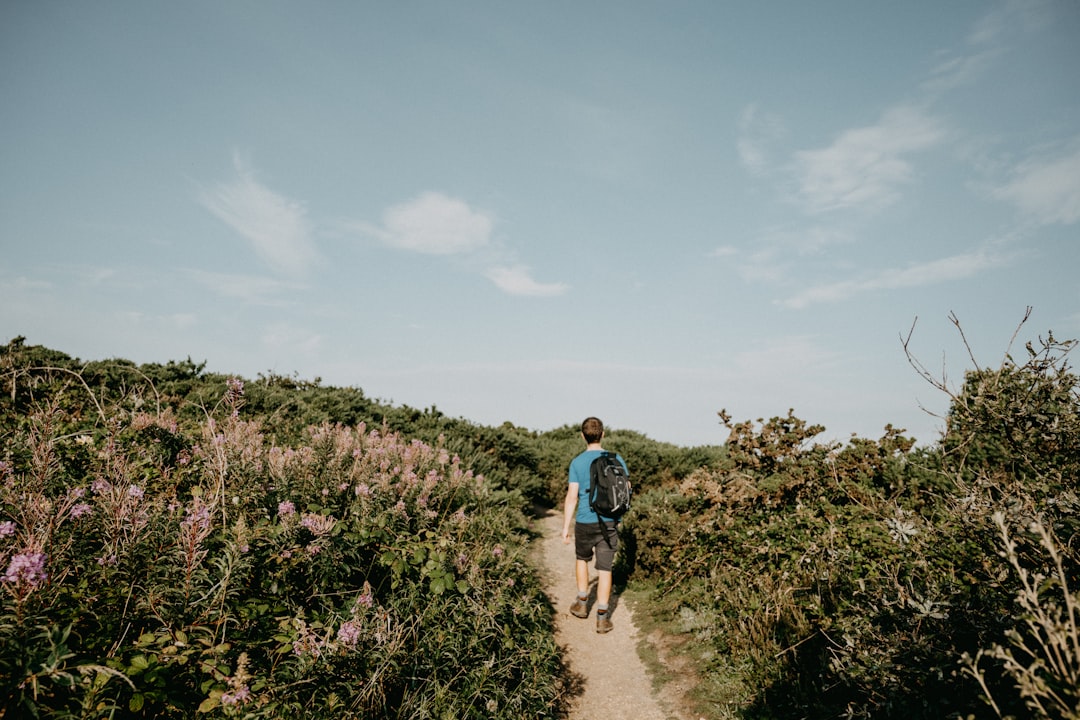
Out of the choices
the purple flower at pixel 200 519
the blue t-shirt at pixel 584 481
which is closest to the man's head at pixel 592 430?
the blue t-shirt at pixel 584 481

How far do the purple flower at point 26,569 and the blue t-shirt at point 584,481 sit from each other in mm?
5085

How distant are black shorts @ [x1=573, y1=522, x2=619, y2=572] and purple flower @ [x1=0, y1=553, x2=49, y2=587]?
5.16 metres

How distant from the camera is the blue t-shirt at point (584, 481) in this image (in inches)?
259

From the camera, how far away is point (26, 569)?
235 centimetres

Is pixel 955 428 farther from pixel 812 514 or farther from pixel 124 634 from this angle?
pixel 124 634

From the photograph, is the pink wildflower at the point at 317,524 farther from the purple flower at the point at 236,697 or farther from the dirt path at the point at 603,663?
the dirt path at the point at 603,663

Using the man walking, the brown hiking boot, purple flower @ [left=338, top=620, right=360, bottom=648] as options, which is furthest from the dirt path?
purple flower @ [left=338, top=620, right=360, bottom=648]

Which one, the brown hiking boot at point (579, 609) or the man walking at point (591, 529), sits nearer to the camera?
the man walking at point (591, 529)

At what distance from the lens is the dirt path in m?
5.10

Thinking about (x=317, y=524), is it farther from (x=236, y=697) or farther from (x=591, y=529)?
(x=591, y=529)

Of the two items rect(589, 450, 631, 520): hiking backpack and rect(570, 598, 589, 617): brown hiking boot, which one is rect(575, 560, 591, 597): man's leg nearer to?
rect(570, 598, 589, 617): brown hiking boot

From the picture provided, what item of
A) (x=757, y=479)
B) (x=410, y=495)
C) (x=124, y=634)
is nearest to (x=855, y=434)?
(x=757, y=479)

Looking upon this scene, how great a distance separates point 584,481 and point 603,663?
2.16 meters

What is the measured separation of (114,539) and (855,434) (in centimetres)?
869
